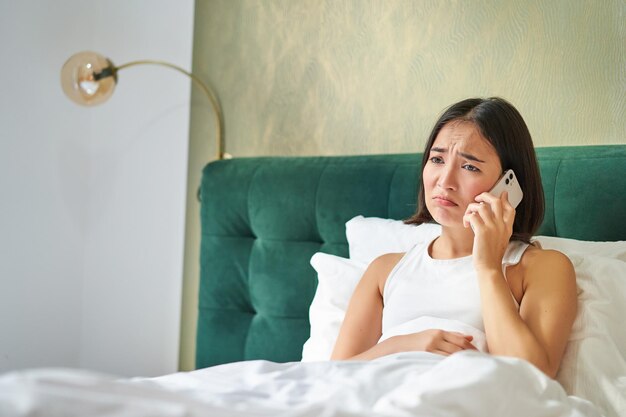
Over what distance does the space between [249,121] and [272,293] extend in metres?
0.73

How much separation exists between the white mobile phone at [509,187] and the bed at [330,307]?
7.4 inches

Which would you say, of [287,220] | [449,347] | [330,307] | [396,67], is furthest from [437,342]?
[396,67]

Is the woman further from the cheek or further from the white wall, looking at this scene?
the white wall

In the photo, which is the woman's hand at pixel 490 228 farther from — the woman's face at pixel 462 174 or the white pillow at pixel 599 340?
the white pillow at pixel 599 340

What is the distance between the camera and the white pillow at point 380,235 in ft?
7.10

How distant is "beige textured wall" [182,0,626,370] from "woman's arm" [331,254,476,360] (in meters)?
0.61

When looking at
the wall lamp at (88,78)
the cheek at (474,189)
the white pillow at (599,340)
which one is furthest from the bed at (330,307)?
the wall lamp at (88,78)

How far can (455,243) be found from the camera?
1.91 m

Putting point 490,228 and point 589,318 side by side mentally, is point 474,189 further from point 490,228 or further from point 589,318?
point 589,318

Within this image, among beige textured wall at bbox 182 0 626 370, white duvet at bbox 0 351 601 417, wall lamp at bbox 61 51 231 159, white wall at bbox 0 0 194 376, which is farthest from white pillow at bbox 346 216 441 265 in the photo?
white wall at bbox 0 0 194 376

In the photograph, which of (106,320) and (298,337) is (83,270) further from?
(298,337)

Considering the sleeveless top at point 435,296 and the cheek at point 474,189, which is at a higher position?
the cheek at point 474,189

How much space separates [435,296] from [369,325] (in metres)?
0.20

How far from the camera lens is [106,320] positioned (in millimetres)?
3465
